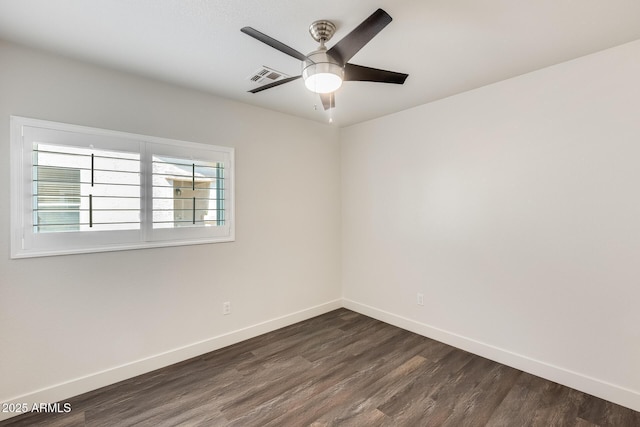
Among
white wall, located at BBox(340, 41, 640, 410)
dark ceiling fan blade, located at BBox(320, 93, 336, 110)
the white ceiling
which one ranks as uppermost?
the white ceiling

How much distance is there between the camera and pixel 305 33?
1877 mm

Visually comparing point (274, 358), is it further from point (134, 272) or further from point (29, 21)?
point (29, 21)

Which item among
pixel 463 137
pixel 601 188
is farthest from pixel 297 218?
pixel 601 188

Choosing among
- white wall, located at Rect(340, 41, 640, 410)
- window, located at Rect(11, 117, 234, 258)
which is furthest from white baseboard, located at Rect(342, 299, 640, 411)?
window, located at Rect(11, 117, 234, 258)

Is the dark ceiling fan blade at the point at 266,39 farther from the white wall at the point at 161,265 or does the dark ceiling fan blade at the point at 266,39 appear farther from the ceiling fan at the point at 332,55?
the white wall at the point at 161,265

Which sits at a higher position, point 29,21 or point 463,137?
point 29,21

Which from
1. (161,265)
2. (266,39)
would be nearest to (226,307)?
(161,265)

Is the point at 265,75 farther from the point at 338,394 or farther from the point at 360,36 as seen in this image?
the point at 338,394

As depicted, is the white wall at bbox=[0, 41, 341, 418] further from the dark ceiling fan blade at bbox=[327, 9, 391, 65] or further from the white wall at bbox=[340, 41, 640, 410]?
the dark ceiling fan blade at bbox=[327, 9, 391, 65]

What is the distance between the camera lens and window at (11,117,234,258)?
207 cm

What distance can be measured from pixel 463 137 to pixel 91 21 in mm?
3041

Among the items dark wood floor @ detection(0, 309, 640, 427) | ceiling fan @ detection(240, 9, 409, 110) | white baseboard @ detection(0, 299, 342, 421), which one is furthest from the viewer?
white baseboard @ detection(0, 299, 342, 421)

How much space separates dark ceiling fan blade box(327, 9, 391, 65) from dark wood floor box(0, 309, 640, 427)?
230cm

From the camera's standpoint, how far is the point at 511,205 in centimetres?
259
